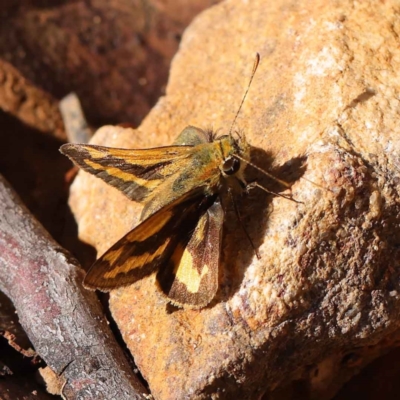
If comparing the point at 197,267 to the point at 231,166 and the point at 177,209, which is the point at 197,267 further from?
the point at 231,166

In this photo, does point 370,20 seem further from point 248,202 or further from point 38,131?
point 38,131

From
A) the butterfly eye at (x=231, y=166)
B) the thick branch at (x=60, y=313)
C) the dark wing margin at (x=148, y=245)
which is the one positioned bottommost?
the thick branch at (x=60, y=313)

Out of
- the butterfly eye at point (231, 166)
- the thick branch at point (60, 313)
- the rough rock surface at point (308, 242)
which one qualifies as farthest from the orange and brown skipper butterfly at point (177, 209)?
the thick branch at point (60, 313)

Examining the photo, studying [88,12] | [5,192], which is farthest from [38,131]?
[88,12]

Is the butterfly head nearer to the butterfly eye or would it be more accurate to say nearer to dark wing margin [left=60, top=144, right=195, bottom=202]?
the butterfly eye

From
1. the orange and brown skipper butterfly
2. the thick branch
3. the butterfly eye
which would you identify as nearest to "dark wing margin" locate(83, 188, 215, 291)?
the orange and brown skipper butterfly

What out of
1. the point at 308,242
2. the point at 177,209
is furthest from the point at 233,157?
the point at 308,242

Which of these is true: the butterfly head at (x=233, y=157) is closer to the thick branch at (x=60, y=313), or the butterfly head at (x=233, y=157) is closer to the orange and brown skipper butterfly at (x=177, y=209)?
the orange and brown skipper butterfly at (x=177, y=209)
